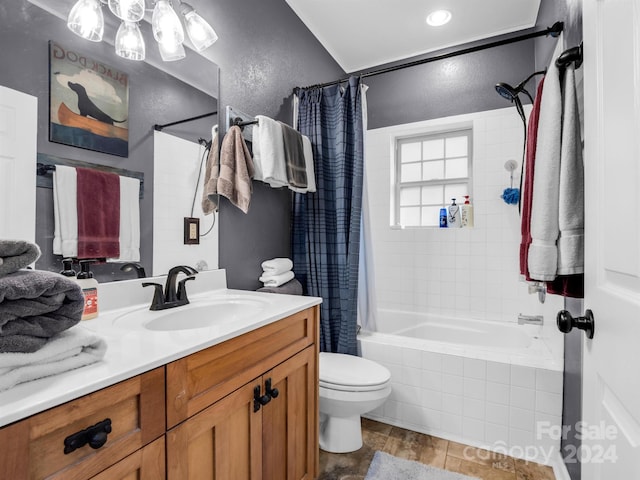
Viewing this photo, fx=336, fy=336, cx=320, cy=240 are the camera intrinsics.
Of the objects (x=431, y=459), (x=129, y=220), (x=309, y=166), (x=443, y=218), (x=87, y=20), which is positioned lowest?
(x=431, y=459)

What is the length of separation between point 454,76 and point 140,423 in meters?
3.01

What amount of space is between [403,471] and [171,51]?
2144mm

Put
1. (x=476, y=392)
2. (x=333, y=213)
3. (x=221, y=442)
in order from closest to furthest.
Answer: (x=221, y=442) → (x=476, y=392) → (x=333, y=213)

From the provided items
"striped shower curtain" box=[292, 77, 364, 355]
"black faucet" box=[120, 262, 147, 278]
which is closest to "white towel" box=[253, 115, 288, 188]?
"striped shower curtain" box=[292, 77, 364, 355]

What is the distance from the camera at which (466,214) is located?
8.75ft

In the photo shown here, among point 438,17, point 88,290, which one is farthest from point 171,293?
point 438,17

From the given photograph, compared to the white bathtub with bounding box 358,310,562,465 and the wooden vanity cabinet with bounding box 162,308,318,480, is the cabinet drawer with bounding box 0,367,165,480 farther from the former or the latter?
the white bathtub with bounding box 358,310,562,465

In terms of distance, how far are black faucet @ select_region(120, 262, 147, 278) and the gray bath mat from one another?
134 centimetres

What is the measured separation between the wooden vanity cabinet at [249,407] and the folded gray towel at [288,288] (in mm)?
560

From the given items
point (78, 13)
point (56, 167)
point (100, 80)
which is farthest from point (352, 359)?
point (78, 13)

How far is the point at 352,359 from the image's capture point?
1918mm

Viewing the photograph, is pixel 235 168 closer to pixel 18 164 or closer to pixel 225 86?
pixel 225 86

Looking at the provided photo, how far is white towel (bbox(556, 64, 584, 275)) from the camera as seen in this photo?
0.96 meters

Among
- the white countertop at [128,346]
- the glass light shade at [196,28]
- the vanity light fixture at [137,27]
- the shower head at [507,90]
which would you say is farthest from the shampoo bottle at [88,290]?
the shower head at [507,90]
